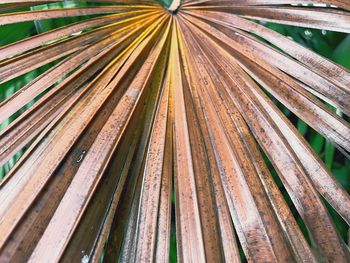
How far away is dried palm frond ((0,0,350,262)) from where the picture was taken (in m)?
0.46

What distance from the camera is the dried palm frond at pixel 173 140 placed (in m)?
0.46

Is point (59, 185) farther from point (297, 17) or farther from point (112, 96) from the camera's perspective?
point (297, 17)

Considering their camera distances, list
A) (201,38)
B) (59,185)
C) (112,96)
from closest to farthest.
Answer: (59,185) → (112,96) → (201,38)

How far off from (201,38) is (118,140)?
268 mm

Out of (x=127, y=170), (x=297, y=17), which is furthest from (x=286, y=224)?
(x=297, y=17)

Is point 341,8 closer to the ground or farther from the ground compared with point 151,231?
farther from the ground

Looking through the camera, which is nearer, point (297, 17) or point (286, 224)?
point (286, 224)

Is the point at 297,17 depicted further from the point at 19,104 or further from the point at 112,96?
the point at 19,104

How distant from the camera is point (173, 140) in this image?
0.58 metres

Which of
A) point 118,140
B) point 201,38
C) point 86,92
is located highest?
point 201,38

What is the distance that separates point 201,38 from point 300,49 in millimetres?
168

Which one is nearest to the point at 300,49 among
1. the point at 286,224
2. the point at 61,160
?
the point at 286,224

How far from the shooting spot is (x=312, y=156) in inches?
21.0

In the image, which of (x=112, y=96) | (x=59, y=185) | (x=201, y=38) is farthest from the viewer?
(x=201, y=38)
